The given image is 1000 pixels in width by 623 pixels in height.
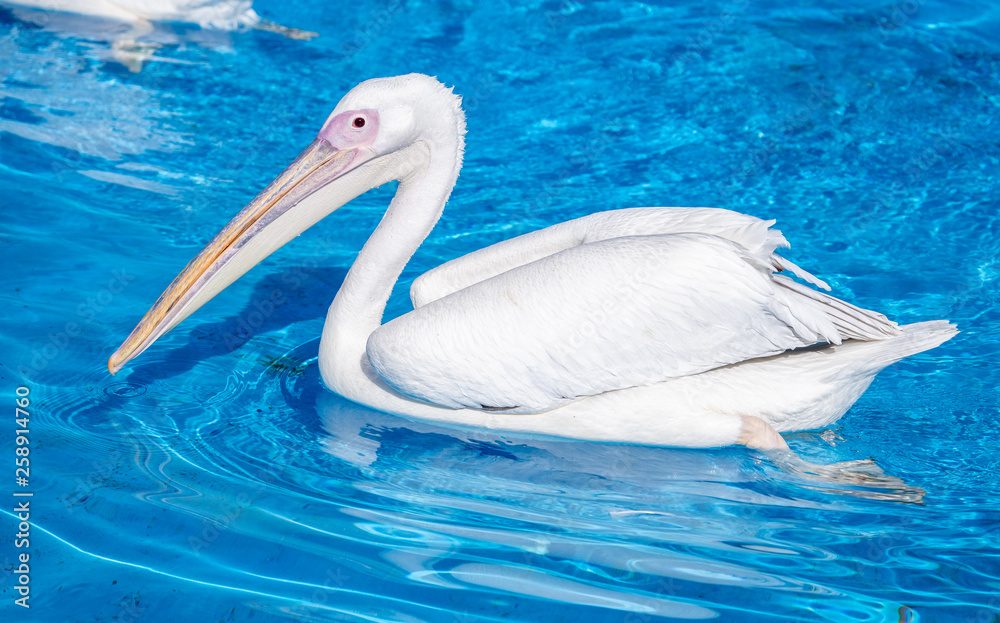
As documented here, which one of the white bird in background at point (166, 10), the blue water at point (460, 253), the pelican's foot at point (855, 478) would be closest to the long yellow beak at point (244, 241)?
the blue water at point (460, 253)

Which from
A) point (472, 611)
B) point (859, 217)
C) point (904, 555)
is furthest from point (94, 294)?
point (859, 217)

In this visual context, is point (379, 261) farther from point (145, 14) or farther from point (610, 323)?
point (145, 14)

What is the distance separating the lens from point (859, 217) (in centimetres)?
491

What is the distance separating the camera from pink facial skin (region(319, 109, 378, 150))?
3.10 meters

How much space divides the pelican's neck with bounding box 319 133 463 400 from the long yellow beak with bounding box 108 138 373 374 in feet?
0.71

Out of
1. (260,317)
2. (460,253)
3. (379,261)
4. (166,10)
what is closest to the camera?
(379,261)

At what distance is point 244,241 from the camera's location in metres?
3.06

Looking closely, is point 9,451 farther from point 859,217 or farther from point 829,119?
point 829,119

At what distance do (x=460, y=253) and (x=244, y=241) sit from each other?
167 centimetres

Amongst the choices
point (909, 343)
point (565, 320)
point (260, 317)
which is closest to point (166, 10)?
point (260, 317)

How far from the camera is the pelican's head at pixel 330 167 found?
3.03 metres

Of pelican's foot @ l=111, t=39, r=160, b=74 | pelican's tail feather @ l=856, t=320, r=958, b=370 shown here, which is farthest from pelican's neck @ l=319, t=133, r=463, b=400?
pelican's foot @ l=111, t=39, r=160, b=74

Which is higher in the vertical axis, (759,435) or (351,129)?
(351,129)

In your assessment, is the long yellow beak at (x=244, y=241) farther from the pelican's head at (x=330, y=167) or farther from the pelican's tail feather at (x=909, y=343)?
the pelican's tail feather at (x=909, y=343)
